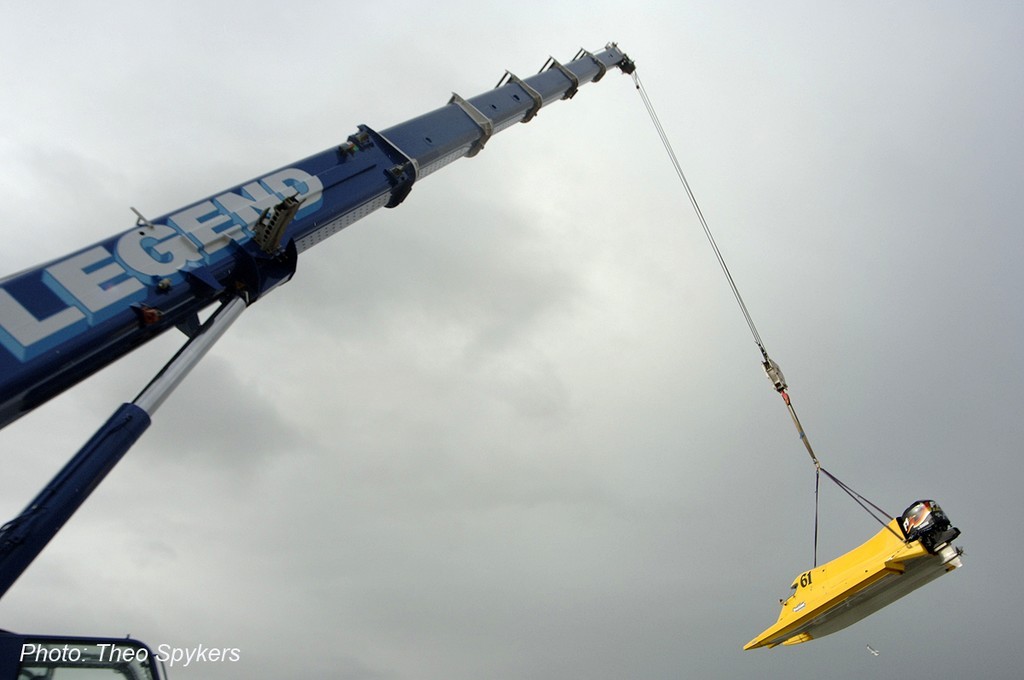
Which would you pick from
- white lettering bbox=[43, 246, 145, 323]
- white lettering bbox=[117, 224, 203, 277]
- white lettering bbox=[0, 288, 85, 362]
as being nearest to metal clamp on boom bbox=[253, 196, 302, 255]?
white lettering bbox=[117, 224, 203, 277]

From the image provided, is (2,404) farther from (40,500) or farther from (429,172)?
(429,172)

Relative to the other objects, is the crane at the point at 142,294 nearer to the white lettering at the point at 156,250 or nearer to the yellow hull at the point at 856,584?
the white lettering at the point at 156,250

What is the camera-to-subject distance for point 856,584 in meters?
10.3

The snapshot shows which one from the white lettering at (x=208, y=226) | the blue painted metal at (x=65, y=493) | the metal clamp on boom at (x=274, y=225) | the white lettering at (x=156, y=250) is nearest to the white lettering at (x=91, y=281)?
the white lettering at (x=156, y=250)

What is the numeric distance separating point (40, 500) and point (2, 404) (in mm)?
932

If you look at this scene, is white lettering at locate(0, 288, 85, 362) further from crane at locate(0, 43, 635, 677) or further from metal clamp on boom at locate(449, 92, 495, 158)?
metal clamp on boom at locate(449, 92, 495, 158)

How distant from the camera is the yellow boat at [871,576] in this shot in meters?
9.89

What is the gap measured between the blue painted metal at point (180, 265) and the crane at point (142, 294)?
0.01m

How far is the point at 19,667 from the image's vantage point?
4.95 meters

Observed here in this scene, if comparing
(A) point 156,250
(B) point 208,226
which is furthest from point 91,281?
(B) point 208,226

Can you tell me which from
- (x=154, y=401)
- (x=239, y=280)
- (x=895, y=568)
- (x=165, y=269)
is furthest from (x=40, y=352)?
(x=895, y=568)

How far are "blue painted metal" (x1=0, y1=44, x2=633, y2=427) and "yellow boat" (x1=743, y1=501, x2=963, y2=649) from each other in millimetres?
10125

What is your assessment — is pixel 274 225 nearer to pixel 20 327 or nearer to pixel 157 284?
pixel 157 284

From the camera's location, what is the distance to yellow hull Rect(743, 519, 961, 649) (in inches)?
397
